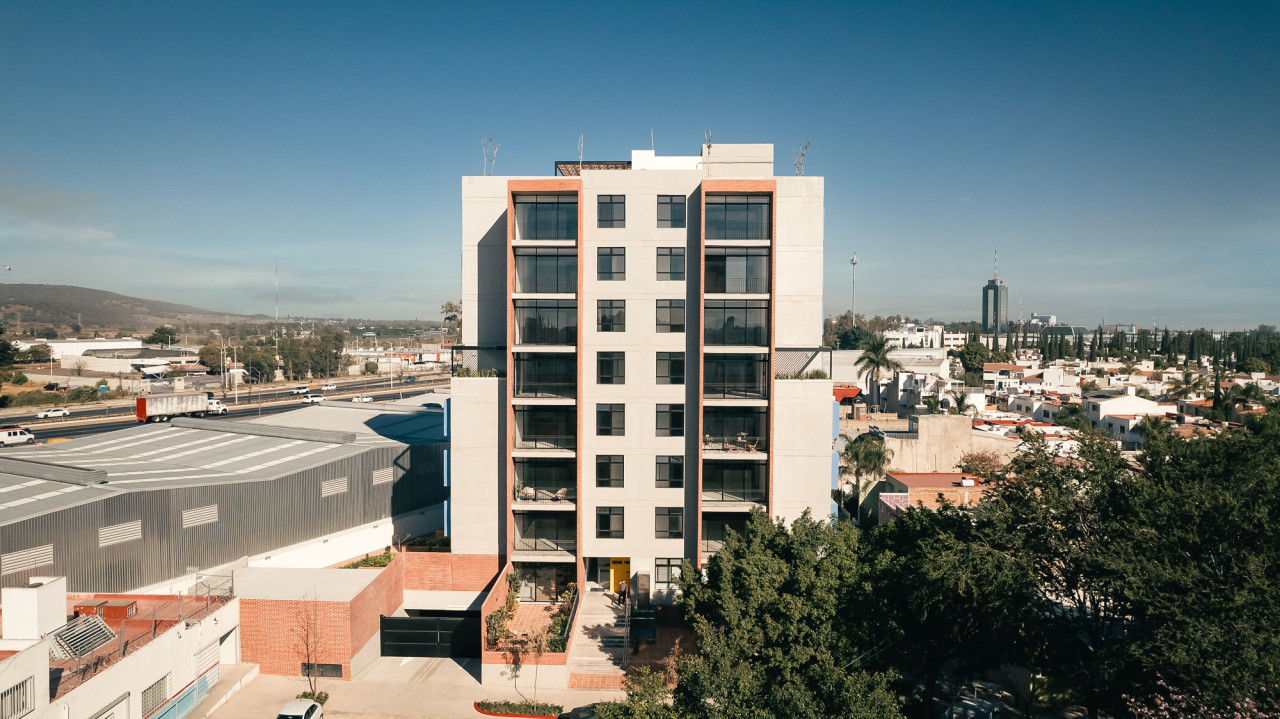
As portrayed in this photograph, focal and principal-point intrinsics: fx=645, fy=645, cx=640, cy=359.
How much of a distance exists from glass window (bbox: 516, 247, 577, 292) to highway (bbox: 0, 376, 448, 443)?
150 ft

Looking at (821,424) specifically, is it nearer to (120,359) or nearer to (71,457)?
(71,457)

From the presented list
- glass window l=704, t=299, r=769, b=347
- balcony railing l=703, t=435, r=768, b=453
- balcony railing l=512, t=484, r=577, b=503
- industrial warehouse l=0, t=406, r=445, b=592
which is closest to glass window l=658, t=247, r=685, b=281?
glass window l=704, t=299, r=769, b=347

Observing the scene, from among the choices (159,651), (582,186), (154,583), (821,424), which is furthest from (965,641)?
(154,583)

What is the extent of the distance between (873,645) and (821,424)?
11314 mm

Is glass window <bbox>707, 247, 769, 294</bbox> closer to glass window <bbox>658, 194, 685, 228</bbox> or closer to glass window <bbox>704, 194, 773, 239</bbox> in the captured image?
glass window <bbox>704, 194, 773, 239</bbox>

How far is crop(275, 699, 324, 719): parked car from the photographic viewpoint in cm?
2222

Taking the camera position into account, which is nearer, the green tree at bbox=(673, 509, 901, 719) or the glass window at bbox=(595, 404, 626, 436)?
the green tree at bbox=(673, 509, 901, 719)

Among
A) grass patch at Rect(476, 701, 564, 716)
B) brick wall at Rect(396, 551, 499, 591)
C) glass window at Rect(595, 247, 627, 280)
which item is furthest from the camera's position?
brick wall at Rect(396, 551, 499, 591)

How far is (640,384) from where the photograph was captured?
3094 cm

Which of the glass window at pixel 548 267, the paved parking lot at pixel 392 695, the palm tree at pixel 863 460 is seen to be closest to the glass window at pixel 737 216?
the glass window at pixel 548 267

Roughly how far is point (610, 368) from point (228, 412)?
76952mm

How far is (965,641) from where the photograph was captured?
2148 centimetres

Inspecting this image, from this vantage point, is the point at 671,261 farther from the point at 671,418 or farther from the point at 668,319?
the point at 671,418

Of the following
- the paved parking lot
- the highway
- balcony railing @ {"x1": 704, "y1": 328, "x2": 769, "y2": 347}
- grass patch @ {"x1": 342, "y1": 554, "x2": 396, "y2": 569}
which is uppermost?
balcony railing @ {"x1": 704, "y1": 328, "x2": 769, "y2": 347}
